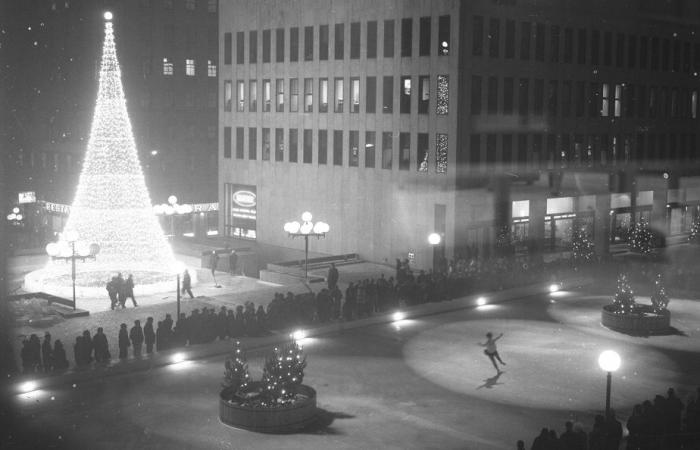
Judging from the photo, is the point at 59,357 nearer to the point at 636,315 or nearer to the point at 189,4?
the point at 636,315

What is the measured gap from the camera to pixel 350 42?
51.5 metres

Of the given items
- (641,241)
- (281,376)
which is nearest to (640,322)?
(281,376)

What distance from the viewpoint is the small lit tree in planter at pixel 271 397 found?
21.8 meters

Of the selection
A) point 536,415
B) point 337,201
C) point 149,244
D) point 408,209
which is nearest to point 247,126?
point 337,201

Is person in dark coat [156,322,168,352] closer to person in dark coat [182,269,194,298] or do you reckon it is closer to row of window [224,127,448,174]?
person in dark coat [182,269,194,298]

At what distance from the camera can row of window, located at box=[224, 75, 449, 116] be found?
4809 cm

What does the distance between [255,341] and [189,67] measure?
150 feet

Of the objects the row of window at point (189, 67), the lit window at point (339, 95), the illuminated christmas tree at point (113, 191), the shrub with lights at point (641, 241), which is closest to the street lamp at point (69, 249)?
the illuminated christmas tree at point (113, 191)

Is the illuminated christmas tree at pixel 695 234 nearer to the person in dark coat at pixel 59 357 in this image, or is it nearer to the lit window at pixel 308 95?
the lit window at pixel 308 95

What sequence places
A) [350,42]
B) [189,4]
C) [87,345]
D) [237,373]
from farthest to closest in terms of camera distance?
[189,4] → [350,42] → [87,345] → [237,373]

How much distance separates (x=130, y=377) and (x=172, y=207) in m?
21.4

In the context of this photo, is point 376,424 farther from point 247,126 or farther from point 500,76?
point 247,126

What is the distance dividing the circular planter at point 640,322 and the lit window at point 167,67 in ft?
150

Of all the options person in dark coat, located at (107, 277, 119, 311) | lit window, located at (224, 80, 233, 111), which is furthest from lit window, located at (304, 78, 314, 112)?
person in dark coat, located at (107, 277, 119, 311)
